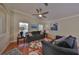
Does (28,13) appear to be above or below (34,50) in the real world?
above

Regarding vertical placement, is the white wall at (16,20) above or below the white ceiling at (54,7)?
below

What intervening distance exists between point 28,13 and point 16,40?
45 cm

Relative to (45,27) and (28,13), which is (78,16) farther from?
(28,13)

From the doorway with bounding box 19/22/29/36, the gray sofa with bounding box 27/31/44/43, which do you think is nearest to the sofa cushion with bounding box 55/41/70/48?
the gray sofa with bounding box 27/31/44/43

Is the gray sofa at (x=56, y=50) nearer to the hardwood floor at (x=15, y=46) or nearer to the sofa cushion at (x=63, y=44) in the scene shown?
the sofa cushion at (x=63, y=44)

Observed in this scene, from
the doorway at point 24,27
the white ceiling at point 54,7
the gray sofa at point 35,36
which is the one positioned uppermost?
the white ceiling at point 54,7

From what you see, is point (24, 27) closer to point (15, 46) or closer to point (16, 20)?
point (16, 20)

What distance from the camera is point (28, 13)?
156 cm

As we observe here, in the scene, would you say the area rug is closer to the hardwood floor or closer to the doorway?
the hardwood floor

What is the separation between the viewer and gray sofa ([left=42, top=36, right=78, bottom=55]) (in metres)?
1.52

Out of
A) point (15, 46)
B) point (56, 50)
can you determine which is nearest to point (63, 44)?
point (56, 50)

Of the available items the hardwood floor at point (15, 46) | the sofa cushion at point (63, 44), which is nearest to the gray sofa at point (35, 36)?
the hardwood floor at point (15, 46)

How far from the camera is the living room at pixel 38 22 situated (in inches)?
60.4

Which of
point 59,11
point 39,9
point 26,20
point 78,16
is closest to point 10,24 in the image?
point 26,20
